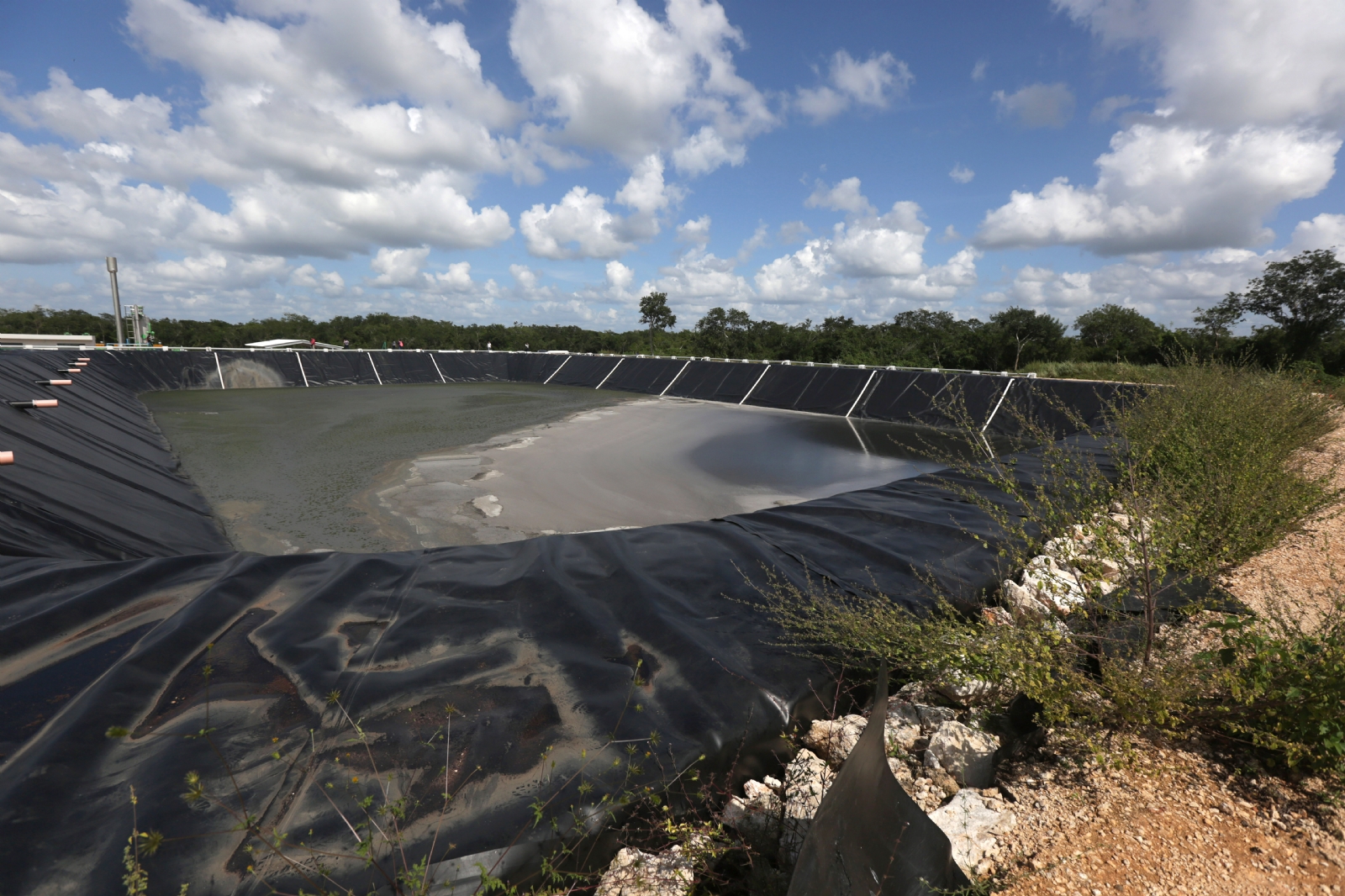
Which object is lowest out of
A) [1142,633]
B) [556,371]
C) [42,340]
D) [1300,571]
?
[1300,571]

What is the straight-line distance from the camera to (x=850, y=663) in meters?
2.57

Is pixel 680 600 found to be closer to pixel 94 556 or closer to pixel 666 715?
pixel 666 715

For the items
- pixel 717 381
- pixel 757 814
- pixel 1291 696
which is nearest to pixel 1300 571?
pixel 1291 696

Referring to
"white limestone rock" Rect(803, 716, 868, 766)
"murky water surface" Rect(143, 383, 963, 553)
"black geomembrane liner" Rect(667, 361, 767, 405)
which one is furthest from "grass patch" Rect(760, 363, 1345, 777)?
"black geomembrane liner" Rect(667, 361, 767, 405)

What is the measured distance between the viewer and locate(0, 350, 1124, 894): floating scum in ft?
5.49

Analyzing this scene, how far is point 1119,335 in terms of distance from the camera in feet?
82.9

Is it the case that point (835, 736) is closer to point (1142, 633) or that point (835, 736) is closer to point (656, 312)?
point (1142, 633)

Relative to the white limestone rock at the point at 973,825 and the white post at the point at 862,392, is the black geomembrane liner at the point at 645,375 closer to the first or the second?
the white post at the point at 862,392

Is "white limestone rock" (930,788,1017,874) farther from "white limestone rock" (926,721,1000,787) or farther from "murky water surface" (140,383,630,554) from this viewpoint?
"murky water surface" (140,383,630,554)

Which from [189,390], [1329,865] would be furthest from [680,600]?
[189,390]

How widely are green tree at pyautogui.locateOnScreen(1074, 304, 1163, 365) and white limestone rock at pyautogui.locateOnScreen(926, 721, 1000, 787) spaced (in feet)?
74.5

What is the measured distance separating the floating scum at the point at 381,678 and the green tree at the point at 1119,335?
2263cm

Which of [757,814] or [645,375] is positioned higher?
[645,375]

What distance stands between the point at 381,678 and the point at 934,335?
95.0ft
